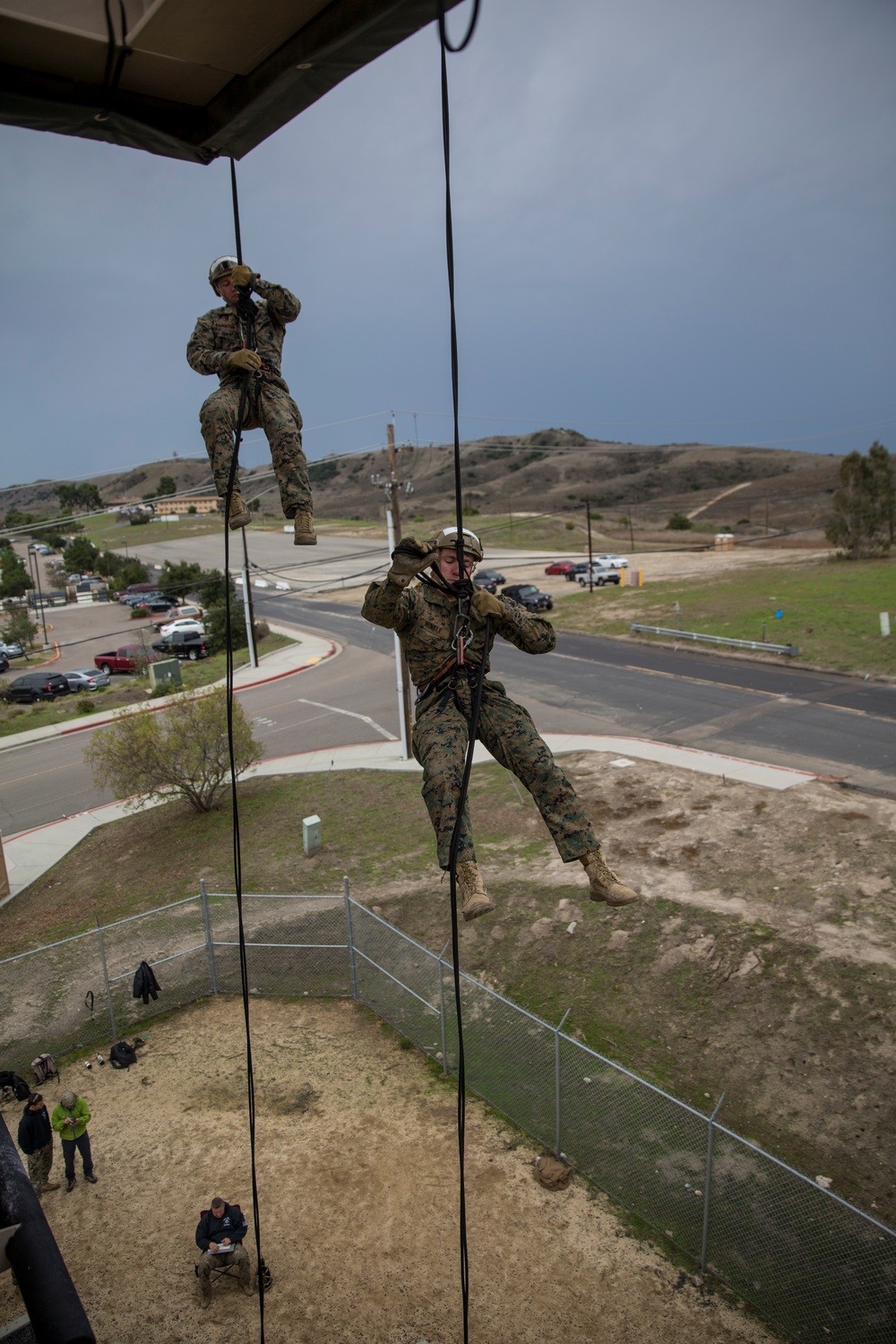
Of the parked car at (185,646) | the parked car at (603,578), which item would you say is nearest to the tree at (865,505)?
the parked car at (603,578)

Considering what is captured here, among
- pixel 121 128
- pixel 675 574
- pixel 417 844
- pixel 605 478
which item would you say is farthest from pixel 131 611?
pixel 605 478

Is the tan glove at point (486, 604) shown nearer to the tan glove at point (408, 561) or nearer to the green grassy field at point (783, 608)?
the tan glove at point (408, 561)

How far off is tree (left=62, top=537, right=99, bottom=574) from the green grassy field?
2209 inches

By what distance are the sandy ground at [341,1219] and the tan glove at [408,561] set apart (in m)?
8.57

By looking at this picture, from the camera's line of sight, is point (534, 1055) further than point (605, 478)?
No

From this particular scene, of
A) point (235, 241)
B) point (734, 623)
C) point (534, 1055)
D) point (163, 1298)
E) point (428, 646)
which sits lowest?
point (163, 1298)

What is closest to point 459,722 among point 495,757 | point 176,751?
point 495,757

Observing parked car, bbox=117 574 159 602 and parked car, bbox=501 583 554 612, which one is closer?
parked car, bbox=501 583 554 612

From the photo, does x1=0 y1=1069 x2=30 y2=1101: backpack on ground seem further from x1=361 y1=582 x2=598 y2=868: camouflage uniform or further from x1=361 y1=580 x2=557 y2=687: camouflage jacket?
x1=361 y1=580 x2=557 y2=687: camouflage jacket

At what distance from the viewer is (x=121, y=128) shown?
6.51 m

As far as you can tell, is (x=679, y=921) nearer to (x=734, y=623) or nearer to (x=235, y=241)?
(x=235, y=241)

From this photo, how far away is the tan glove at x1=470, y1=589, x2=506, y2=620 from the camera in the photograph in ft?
18.5

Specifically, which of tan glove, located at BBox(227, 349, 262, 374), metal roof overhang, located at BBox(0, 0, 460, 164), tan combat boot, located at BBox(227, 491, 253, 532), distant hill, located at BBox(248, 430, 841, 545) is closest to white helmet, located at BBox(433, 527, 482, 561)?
tan combat boot, located at BBox(227, 491, 253, 532)

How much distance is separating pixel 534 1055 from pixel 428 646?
877cm
